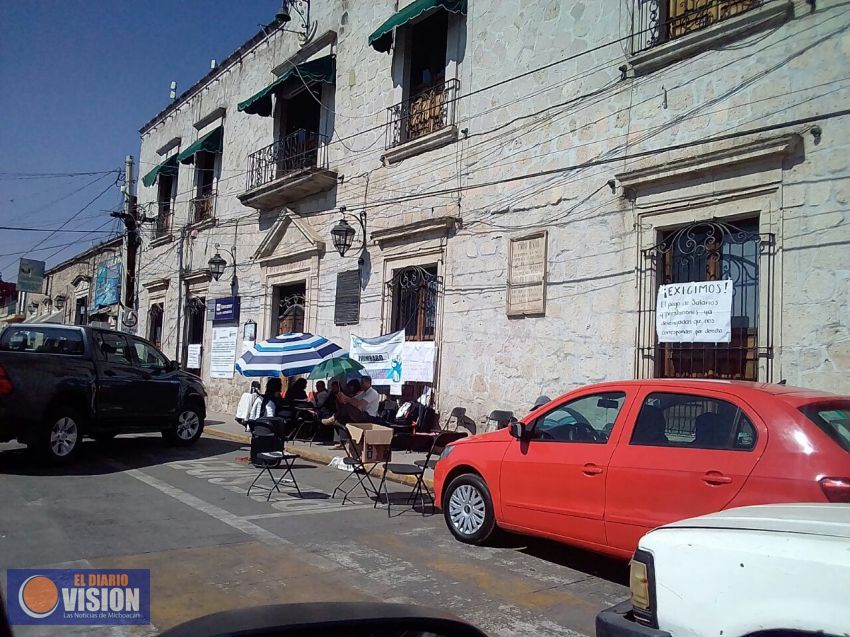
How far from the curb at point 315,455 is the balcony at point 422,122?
6141 millimetres

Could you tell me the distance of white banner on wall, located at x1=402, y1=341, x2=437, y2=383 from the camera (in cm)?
1300

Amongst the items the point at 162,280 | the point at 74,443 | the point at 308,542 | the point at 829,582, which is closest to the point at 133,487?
the point at 74,443

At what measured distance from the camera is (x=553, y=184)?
1113cm

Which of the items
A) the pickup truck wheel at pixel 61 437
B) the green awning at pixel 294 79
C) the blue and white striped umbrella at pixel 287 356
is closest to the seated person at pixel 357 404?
the blue and white striped umbrella at pixel 287 356


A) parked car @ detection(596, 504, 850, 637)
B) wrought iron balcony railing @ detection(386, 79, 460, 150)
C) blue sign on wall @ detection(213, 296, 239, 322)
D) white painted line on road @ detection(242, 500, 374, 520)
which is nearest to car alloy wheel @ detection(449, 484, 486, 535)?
white painted line on road @ detection(242, 500, 374, 520)

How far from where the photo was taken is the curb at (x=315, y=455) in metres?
10.2

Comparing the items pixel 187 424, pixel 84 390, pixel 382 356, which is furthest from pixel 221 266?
pixel 84 390

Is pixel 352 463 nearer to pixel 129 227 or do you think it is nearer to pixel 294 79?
pixel 294 79

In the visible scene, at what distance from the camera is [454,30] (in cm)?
1334

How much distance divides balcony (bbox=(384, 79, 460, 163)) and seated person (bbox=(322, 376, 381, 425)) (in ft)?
15.3

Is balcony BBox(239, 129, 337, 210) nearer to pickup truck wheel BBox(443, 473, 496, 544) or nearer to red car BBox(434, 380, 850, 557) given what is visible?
pickup truck wheel BBox(443, 473, 496, 544)

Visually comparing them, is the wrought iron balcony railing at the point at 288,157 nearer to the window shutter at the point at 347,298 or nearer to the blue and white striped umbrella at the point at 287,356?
the window shutter at the point at 347,298

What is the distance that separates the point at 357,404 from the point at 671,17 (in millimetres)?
7926

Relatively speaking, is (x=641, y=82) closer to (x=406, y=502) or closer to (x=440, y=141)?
(x=440, y=141)
